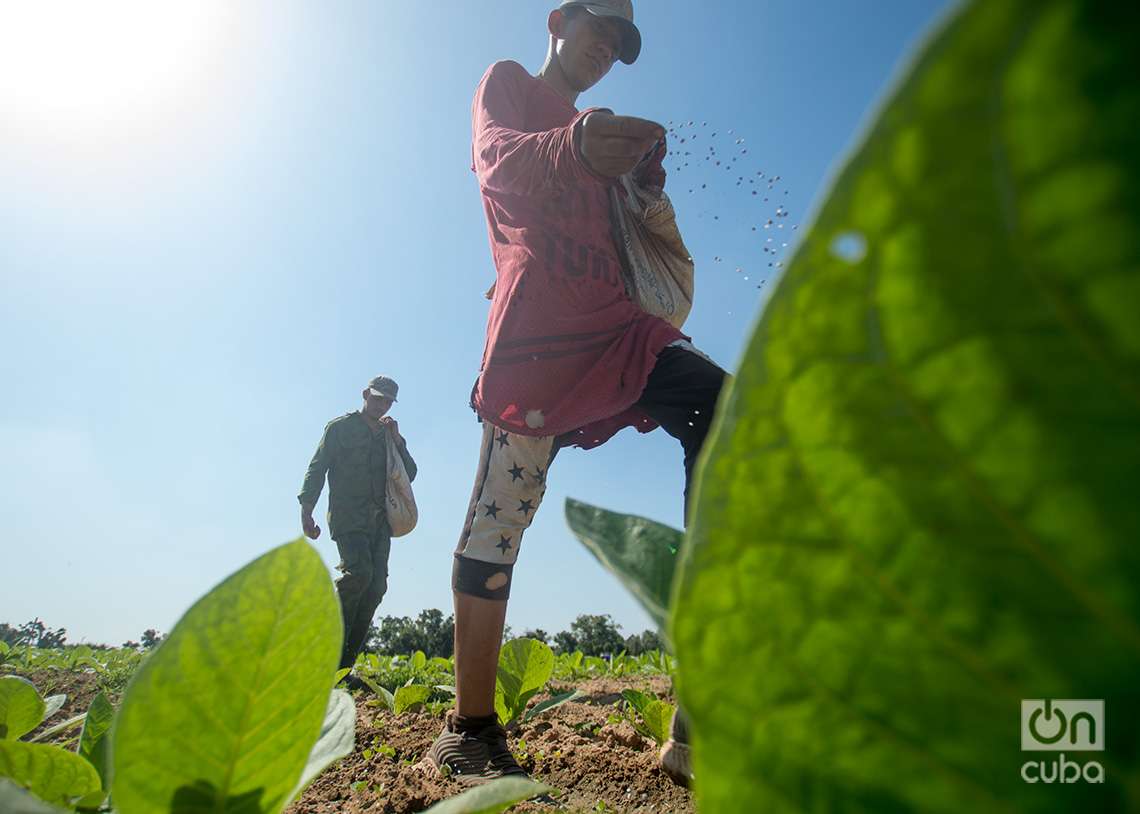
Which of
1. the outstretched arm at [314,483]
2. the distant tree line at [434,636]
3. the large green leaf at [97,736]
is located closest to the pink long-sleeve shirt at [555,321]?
the large green leaf at [97,736]

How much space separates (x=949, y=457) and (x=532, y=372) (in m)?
2.40

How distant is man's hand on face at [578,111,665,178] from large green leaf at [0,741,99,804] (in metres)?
1.82

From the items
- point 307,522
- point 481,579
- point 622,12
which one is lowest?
point 481,579

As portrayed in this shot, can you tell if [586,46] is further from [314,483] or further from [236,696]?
[314,483]

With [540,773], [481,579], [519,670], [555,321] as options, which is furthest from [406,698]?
[555,321]

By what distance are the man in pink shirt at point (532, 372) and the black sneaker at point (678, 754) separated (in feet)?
1.80

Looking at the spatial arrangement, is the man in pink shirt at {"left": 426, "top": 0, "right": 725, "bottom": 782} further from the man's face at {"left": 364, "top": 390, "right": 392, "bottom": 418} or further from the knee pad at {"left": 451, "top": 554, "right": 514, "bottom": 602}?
the man's face at {"left": 364, "top": 390, "right": 392, "bottom": 418}

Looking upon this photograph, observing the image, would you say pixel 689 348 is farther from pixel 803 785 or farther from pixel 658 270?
pixel 803 785

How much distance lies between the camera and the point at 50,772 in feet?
2.73

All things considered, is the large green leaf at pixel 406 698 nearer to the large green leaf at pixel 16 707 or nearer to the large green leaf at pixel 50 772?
the large green leaf at pixel 16 707

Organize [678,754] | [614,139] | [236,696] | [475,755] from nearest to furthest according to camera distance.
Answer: [236,696] < [614,139] < [678,754] < [475,755]

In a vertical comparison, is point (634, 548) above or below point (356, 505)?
below

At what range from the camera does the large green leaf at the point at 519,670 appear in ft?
9.98

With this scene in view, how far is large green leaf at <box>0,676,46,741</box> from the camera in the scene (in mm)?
1197
